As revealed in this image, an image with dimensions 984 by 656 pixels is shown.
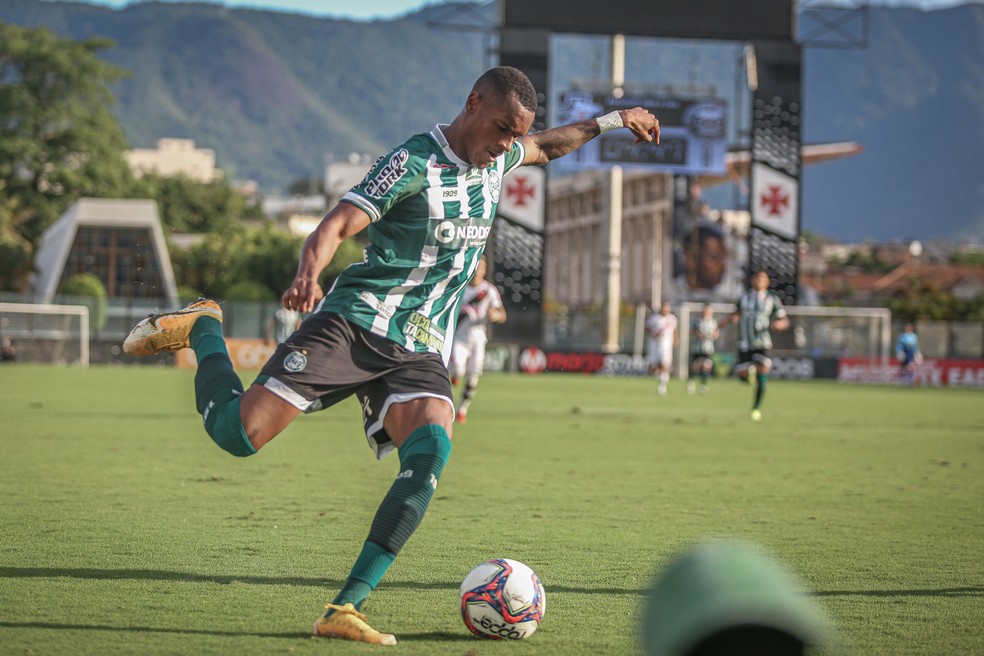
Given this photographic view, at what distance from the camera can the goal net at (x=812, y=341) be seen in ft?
143

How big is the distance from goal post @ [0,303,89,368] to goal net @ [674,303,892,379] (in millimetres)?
19954

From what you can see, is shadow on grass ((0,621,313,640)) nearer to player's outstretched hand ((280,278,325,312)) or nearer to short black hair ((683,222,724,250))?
player's outstretched hand ((280,278,325,312))

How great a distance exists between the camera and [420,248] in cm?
530

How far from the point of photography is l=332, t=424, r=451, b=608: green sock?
4895mm

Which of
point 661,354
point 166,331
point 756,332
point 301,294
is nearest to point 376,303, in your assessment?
point 301,294

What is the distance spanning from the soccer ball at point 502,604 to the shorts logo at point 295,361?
3.53ft

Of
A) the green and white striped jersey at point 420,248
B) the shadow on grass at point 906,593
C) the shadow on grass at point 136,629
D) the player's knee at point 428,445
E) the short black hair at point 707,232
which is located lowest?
the shadow on grass at point 136,629

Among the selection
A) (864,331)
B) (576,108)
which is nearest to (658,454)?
(576,108)

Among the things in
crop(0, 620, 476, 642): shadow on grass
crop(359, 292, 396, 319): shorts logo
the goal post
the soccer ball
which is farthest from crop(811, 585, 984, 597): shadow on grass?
the goal post

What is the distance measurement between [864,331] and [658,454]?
33.9 meters

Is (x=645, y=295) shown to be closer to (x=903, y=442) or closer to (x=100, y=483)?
(x=903, y=442)

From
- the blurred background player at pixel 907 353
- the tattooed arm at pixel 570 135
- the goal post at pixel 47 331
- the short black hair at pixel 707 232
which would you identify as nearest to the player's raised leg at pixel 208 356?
the tattooed arm at pixel 570 135

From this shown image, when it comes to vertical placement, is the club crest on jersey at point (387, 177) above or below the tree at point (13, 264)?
below

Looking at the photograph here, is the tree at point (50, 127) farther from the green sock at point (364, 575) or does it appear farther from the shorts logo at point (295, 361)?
the green sock at point (364, 575)
